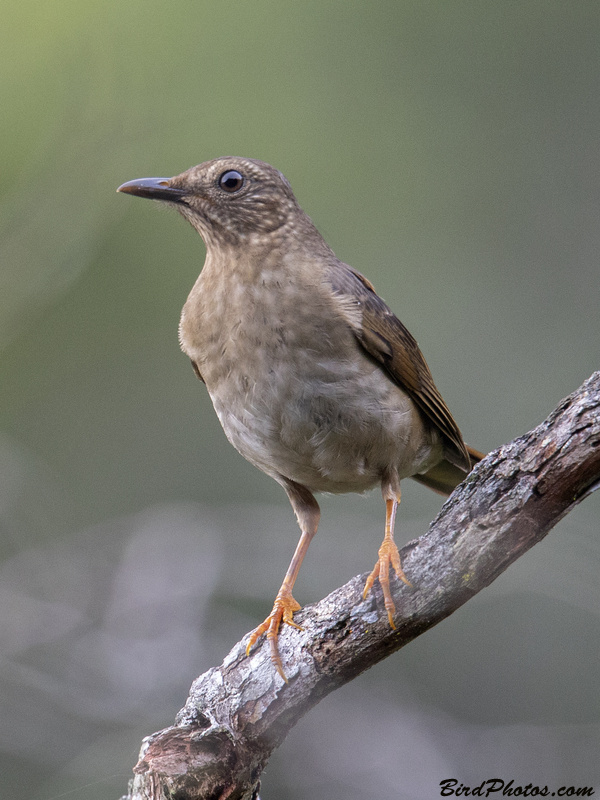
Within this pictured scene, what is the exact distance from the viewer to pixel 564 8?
8.69m

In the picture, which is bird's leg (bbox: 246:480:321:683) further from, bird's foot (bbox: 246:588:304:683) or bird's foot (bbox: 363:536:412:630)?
bird's foot (bbox: 363:536:412:630)

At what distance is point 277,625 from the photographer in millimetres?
3717

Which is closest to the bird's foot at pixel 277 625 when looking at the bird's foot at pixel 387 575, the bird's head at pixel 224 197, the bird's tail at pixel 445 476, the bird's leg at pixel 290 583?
the bird's leg at pixel 290 583

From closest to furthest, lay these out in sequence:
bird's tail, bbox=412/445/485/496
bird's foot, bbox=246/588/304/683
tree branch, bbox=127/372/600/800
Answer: tree branch, bbox=127/372/600/800, bird's foot, bbox=246/588/304/683, bird's tail, bbox=412/445/485/496

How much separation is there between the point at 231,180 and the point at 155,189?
1.23ft

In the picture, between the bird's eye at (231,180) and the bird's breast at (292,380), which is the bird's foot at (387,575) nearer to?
the bird's breast at (292,380)

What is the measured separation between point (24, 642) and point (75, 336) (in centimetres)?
286

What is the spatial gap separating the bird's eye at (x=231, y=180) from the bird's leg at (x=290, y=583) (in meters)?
1.49

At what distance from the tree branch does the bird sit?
0.19 metres

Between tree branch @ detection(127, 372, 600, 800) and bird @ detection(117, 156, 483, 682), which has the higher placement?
bird @ detection(117, 156, 483, 682)

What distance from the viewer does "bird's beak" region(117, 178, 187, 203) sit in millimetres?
4379

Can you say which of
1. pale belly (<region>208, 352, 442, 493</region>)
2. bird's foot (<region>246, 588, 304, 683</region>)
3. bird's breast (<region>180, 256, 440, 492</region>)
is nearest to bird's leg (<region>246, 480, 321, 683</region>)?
bird's foot (<region>246, 588, 304, 683</region>)

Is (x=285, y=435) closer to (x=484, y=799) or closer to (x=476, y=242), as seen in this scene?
(x=484, y=799)

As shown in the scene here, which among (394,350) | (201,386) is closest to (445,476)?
(394,350)
